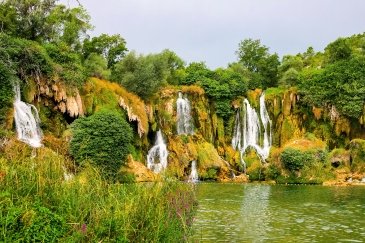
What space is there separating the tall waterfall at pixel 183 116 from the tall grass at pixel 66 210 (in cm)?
3629

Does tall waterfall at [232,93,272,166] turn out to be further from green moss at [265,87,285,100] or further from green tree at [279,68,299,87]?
green tree at [279,68,299,87]

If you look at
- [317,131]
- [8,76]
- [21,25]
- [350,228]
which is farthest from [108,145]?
[317,131]

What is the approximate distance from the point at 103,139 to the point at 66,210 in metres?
24.1

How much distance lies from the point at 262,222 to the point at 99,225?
439 inches

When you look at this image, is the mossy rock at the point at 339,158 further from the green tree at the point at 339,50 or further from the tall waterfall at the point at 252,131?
the green tree at the point at 339,50

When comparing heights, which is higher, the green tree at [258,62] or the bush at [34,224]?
the green tree at [258,62]

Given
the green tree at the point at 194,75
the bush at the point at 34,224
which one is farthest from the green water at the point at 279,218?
the green tree at the point at 194,75

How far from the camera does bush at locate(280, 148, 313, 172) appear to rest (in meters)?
42.6

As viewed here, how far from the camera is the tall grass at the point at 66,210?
805cm

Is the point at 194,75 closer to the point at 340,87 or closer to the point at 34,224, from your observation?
the point at 340,87

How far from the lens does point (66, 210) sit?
867cm

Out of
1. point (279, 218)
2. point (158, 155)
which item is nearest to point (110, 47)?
point (158, 155)

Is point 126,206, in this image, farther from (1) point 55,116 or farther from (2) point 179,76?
(2) point 179,76

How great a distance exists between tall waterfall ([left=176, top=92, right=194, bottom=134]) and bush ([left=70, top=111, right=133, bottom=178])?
12.6 m
